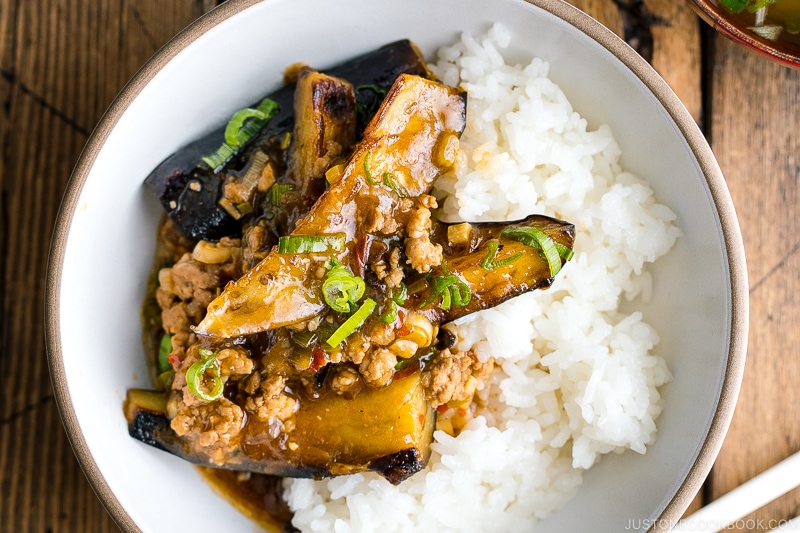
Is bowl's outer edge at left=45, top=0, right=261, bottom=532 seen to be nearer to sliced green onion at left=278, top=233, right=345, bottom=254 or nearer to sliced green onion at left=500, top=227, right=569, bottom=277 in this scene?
sliced green onion at left=278, top=233, right=345, bottom=254

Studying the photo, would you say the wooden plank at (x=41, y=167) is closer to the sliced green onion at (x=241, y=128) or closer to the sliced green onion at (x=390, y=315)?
the sliced green onion at (x=241, y=128)

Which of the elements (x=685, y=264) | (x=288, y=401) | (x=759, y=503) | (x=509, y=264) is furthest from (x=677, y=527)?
(x=288, y=401)

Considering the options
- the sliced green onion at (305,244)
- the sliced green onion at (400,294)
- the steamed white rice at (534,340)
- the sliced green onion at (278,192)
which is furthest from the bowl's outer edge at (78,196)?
the sliced green onion at (400,294)

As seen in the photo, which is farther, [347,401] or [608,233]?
[608,233]

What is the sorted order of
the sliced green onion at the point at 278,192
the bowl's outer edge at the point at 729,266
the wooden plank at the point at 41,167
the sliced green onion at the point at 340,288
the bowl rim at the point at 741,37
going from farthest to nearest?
the wooden plank at the point at 41,167
the bowl rim at the point at 741,37
the sliced green onion at the point at 278,192
the bowl's outer edge at the point at 729,266
the sliced green onion at the point at 340,288

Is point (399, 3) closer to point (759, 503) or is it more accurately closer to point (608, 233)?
point (608, 233)

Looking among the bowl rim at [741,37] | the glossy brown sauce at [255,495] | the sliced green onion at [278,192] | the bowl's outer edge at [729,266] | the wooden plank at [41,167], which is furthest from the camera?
the wooden plank at [41,167]

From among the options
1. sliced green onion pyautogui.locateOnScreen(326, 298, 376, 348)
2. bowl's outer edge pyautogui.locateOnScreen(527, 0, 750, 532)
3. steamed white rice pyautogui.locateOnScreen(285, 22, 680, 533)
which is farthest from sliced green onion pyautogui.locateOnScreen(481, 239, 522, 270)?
bowl's outer edge pyautogui.locateOnScreen(527, 0, 750, 532)
